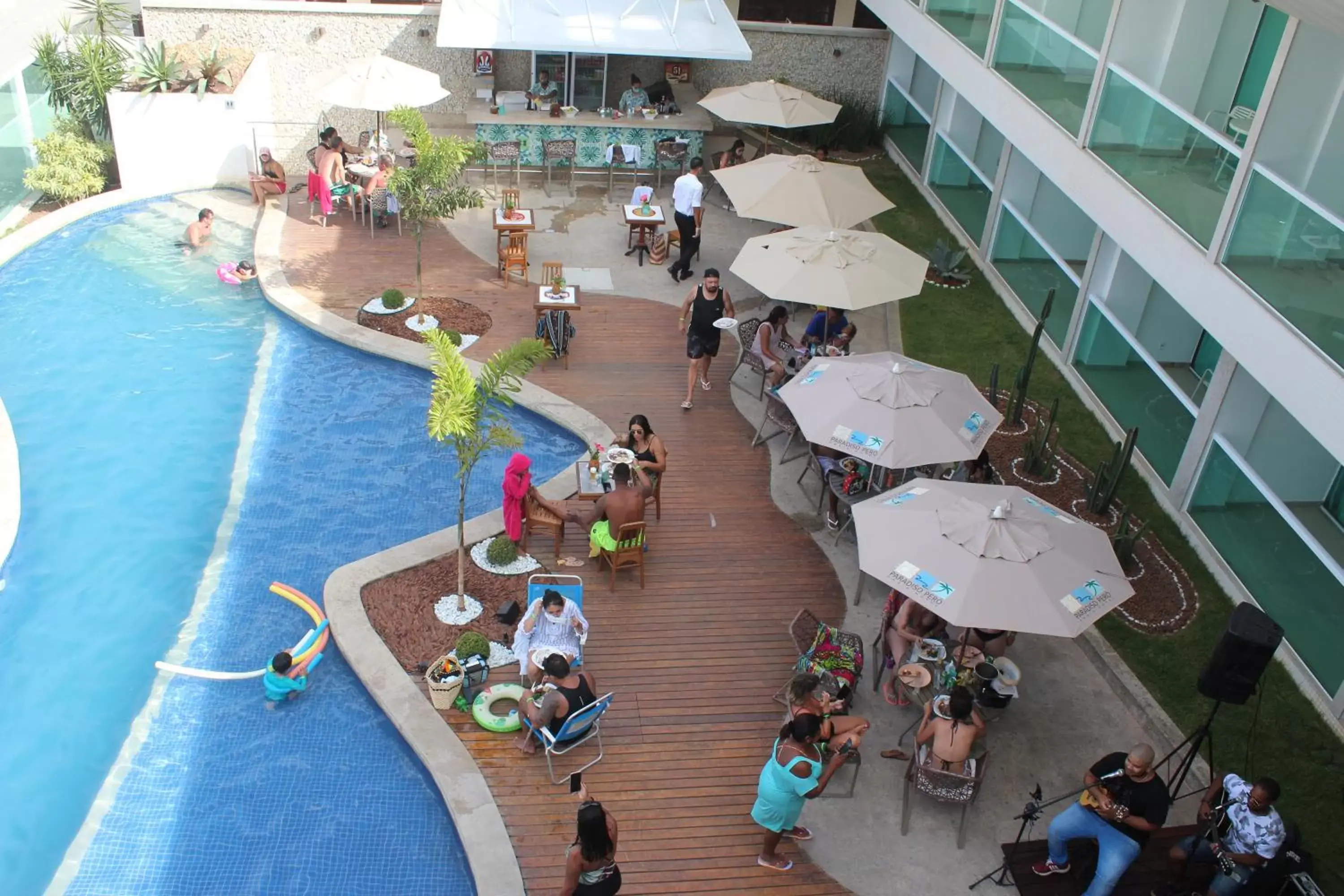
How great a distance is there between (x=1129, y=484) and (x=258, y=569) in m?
10.4

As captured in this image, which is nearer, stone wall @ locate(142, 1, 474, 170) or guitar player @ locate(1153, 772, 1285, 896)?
guitar player @ locate(1153, 772, 1285, 896)

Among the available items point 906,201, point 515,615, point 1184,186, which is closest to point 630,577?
point 515,615

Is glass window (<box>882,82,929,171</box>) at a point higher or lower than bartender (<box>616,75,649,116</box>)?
lower

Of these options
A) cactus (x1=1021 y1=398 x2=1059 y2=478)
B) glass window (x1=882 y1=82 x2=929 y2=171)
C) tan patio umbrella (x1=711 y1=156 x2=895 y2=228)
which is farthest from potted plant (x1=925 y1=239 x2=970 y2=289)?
cactus (x1=1021 y1=398 x2=1059 y2=478)

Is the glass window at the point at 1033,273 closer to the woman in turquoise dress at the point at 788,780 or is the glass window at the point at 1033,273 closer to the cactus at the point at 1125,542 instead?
the cactus at the point at 1125,542

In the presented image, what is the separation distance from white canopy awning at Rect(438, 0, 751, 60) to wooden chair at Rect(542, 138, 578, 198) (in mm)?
1618

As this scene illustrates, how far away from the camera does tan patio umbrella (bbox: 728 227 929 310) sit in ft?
46.2

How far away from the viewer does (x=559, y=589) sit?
11.4 m

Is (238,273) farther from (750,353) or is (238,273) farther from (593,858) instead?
(593,858)

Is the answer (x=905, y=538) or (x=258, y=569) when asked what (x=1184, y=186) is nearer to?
(x=905, y=538)

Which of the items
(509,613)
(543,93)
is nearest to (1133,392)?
(509,613)

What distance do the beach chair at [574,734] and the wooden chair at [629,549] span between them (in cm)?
196

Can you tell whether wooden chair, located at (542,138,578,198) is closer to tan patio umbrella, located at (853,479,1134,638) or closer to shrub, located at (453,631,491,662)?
shrub, located at (453,631,491,662)

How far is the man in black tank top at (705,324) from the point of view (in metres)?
14.9
